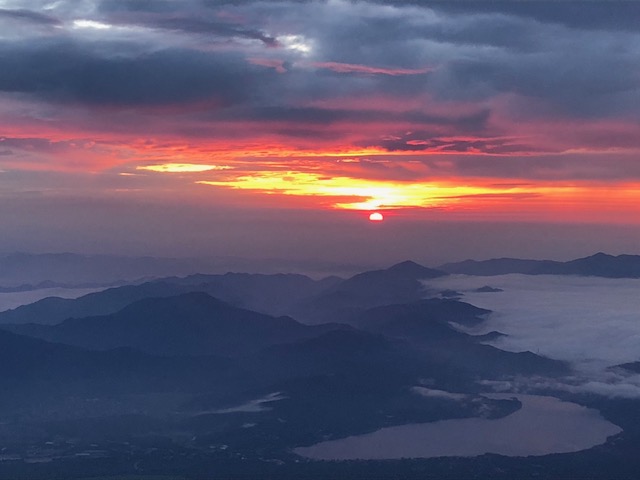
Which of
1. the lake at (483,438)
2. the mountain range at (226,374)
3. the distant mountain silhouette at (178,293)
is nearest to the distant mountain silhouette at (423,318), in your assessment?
the mountain range at (226,374)

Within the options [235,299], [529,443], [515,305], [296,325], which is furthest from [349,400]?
[235,299]

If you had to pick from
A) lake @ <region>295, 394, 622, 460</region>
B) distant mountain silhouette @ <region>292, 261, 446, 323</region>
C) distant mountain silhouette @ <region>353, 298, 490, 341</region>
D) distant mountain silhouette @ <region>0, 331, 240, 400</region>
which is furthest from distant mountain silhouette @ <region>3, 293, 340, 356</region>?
lake @ <region>295, 394, 622, 460</region>

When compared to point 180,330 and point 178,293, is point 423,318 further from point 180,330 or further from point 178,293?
point 178,293

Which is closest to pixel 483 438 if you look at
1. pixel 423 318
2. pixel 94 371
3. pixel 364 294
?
pixel 94 371

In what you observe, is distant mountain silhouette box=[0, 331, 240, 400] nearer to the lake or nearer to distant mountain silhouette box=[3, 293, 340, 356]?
distant mountain silhouette box=[3, 293, 340, 356]

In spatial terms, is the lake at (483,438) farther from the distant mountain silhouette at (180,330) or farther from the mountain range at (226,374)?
the distant mountain silhouette at (180,330)

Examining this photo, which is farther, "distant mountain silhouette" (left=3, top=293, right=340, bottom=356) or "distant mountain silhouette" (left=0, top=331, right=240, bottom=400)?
"distant mountain silhouette" (left=3, top=293, right=340, bottom=356)

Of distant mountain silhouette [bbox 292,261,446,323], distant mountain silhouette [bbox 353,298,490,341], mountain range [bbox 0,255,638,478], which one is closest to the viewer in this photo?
mountain range [bbox 0,255,638,478]

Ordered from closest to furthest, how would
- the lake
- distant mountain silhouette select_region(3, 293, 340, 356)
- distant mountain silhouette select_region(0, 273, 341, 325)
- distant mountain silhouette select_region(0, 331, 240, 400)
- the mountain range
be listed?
1. the lake
2. the mountain range
3. distant mountain silhouette select_region(0, 331, 240, 400)
4. distant mountain silhouette select_region(3, 293, 340, 356)
5. distant mountain silhouette select_region(0, 273, 341, 325)
